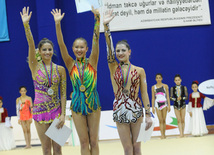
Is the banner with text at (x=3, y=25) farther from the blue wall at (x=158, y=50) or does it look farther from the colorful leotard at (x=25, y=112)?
the colorful leotard at (x=25, y=112)

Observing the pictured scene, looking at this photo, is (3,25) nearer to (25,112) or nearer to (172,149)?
(25,112)

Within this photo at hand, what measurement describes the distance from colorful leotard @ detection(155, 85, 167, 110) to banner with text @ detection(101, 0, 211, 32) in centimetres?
247

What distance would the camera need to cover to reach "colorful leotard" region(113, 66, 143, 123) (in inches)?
145

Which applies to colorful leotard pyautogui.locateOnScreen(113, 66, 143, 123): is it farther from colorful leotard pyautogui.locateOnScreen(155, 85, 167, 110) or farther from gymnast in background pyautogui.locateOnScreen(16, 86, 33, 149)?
gymnast in background pyautogui.locateOnScreen(16, 86, 33, 149)

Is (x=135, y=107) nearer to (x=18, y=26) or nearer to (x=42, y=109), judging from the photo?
(x=42, y=109)

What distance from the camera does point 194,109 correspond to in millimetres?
8852

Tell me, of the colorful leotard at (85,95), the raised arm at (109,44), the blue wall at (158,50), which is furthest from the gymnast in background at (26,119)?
the raised arm at (109,44)

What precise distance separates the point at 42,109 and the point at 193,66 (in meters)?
7.53

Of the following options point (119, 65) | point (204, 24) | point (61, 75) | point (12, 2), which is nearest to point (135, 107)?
point (119, 65)

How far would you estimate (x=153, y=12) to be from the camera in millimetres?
10203

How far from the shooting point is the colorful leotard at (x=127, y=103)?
368 centimetres

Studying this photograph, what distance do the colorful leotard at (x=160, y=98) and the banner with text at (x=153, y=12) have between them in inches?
97.1

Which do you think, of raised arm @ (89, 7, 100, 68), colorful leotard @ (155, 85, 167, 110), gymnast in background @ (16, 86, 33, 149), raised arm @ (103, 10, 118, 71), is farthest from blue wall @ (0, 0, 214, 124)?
raised arm @ (103, 10, 118, 71)

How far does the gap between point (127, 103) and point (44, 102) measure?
98 centimetres
